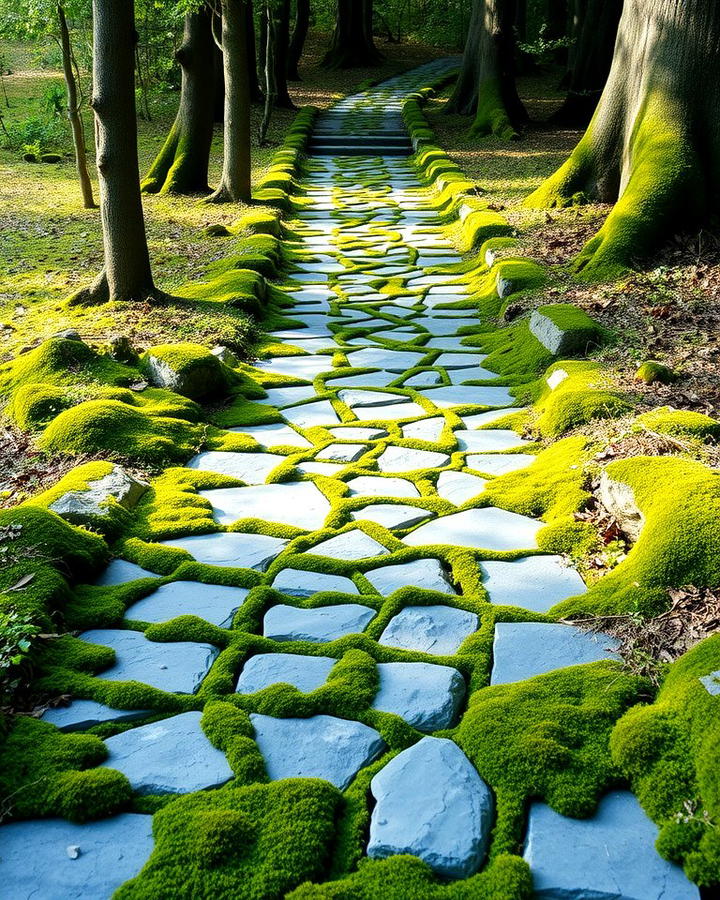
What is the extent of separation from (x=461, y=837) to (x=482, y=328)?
5514 millimetres

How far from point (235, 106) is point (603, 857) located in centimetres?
1123

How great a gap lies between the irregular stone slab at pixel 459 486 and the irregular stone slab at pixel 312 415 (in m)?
1.10

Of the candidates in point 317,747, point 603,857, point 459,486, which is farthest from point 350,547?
point 603,857

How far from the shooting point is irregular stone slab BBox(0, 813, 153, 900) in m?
1.97

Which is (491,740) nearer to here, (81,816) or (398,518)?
(81,816)

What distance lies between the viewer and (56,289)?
329 inches

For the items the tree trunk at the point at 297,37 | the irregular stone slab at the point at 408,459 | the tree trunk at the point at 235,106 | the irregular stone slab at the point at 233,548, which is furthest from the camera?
the tree trunk at the point at 297,37

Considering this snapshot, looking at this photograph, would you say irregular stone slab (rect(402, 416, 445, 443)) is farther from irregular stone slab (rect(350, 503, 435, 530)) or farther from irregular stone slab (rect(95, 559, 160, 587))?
irregular stone slab (rect(95, 559, 160, 587))

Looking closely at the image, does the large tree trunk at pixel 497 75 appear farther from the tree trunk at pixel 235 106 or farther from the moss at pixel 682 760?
the moss at pixel 682 760

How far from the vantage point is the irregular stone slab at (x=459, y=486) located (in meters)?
4.21

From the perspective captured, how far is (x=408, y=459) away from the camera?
→ 4.71 metres

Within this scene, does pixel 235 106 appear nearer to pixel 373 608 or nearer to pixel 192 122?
pixel 192 122

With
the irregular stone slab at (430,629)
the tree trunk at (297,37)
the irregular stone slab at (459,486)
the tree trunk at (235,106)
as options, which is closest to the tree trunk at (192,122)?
the tree trunk at (235,106)

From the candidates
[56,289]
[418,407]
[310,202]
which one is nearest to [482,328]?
[418,407]
